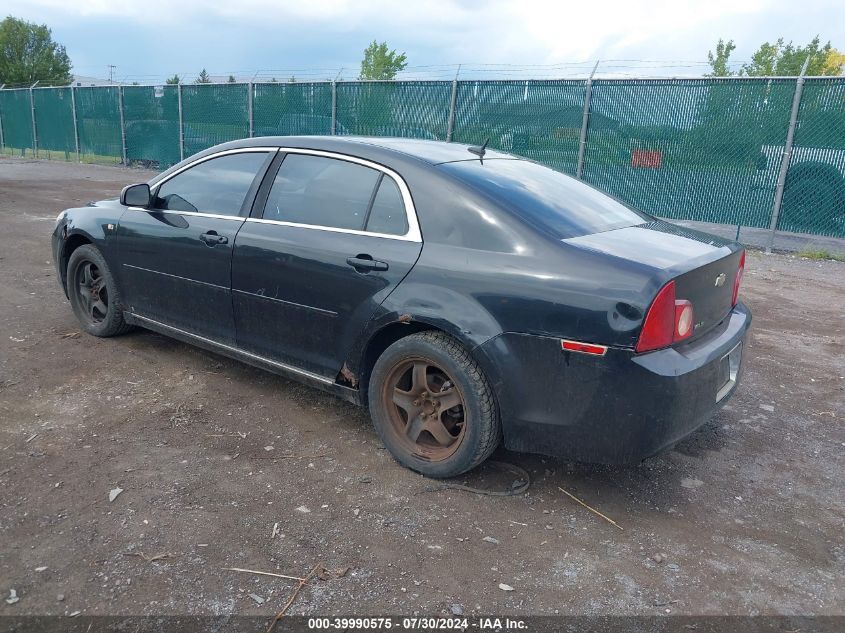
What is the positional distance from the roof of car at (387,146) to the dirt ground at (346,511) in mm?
1553

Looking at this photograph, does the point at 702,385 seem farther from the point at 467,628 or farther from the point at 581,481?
the point at 467,628

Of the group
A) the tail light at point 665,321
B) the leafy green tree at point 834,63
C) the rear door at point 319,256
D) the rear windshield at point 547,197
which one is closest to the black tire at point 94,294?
the rear door at point 319,256

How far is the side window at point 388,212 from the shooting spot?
3.49 m

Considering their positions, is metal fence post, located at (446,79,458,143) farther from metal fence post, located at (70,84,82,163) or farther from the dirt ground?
metal fence post, located at (70,84,82,163)

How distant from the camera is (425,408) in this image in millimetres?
3445

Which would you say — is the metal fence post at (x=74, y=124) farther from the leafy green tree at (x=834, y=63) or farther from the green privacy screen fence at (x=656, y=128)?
the leafy green tree at (x=834, y=63)

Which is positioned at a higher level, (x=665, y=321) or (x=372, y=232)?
(x=372, y=232)

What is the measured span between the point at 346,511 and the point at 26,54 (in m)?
60.2

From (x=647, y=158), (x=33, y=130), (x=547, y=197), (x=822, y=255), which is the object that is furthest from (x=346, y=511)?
(x=33, y=130)

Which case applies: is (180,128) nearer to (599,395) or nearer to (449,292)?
(449,292)

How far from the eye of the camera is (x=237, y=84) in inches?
681

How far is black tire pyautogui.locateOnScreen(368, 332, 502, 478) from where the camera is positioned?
3170 millimetres

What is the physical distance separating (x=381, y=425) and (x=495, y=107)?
10378mm

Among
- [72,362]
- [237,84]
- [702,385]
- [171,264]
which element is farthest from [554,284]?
[237,84]
